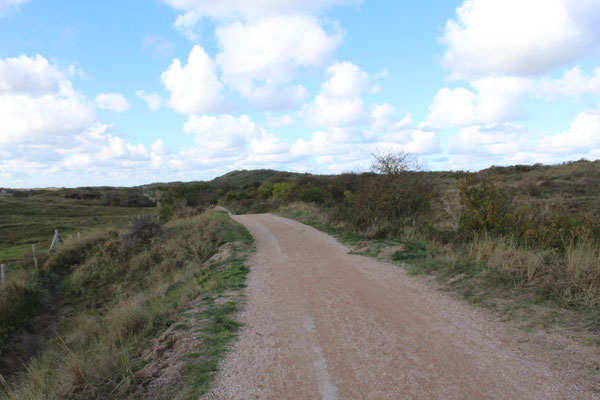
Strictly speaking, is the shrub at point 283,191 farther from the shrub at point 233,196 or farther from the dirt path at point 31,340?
the dirt path at point 31,340

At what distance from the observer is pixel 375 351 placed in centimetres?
472

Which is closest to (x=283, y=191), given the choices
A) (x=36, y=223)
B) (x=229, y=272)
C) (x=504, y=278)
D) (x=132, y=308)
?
(x=36, y=223)

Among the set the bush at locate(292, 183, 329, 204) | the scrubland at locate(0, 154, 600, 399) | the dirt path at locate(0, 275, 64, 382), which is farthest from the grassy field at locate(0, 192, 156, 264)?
the bush at locate(292, 183, 329, 204)

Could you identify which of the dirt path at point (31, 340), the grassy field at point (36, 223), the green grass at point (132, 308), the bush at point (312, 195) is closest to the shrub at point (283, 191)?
the bush at point (312, 195)

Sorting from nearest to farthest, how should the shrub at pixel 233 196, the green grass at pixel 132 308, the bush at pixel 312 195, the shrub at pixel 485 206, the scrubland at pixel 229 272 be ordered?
the green grass at pixel 132 308, the scrubland at pixel 229 272, the shrub at pixel 485 206, the bush at pixel 312 195, the shrub at pixel 233 196

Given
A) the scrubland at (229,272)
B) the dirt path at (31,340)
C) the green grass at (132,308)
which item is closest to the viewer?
the green grass at (132,308)

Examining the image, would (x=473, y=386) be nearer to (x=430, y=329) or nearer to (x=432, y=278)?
(x=430, y=329)

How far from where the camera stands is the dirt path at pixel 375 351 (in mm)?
3812

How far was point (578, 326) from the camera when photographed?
4996 mm

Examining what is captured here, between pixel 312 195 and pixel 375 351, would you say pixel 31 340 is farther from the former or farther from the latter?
pixel 312 195

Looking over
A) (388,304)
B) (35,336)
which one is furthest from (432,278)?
(35,336)

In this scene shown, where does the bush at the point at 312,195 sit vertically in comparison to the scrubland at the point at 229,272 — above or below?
above

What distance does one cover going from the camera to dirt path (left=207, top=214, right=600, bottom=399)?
3.81 meters

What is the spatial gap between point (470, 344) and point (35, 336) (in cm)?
1360
